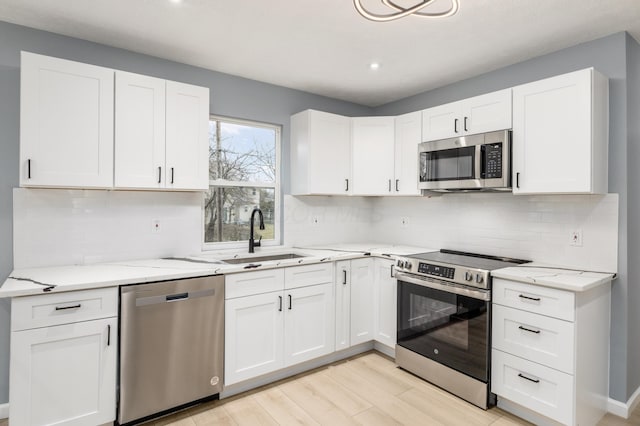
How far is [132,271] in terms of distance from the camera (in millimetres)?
2312

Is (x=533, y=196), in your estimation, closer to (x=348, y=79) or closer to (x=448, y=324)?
(x=448, y=324)

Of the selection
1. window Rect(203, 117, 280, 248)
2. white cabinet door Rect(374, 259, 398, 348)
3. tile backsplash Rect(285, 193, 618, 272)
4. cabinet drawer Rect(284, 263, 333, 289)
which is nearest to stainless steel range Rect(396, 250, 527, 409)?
white cabinet door Rect(374, 259, 398, 348)

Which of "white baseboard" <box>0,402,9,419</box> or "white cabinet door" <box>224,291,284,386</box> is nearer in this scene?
"white baseboard" <box>0,402,9,419</box>

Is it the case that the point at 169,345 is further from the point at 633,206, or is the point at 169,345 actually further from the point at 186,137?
the point at 633,206

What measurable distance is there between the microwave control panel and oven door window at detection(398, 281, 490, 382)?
947mm

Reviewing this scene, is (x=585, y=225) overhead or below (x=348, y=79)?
below

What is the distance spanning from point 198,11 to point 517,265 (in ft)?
9.26

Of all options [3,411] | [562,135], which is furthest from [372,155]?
[3,411]

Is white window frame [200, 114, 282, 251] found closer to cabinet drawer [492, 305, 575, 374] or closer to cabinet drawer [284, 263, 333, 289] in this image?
Result: cabinet drawer [284, 263, 333, 289]

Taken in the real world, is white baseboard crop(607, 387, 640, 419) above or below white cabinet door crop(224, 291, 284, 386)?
below

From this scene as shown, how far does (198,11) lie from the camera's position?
7.14 ft

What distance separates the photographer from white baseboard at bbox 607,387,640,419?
236cm

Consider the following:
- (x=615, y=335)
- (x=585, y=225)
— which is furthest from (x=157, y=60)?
(x=615, y=335)

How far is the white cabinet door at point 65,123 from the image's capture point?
2.12m
